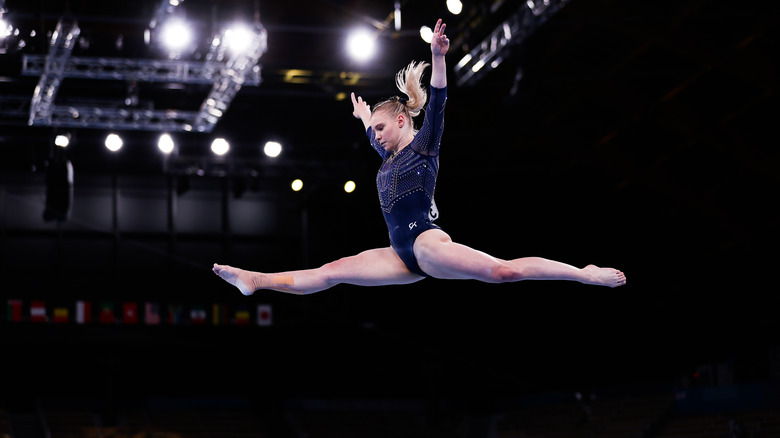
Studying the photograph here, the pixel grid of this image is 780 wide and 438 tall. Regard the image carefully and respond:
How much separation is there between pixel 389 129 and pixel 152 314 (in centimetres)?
1635

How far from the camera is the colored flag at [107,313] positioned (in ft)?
67.9

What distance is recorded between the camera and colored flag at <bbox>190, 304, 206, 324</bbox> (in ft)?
70.1

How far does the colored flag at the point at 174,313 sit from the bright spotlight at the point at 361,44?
9.52 meters

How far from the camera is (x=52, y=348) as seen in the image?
21.6 meters

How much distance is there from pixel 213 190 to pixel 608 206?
9168 millimetres

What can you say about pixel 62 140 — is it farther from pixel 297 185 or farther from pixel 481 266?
pixel 481 266

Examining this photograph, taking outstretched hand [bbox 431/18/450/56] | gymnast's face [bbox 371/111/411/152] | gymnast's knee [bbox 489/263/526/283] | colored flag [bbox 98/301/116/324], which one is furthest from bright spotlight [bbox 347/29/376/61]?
colored flag [bbox 98/301/116/324]

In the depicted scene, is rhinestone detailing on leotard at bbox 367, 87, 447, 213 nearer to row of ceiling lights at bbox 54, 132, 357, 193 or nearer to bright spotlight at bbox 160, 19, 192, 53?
bright spotlight at bbox 160, 19, 192, 53

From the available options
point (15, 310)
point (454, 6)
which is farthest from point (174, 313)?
point (454, 6)

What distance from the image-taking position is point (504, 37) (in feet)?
43.0

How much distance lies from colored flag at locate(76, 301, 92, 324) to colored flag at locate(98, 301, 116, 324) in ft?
0.82

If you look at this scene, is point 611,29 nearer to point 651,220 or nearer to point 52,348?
point 651,220

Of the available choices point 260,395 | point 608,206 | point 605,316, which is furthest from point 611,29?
point 260,395

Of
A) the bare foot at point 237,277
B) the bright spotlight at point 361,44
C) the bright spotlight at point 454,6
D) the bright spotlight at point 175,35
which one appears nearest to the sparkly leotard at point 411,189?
the bare foot at point 237,277
